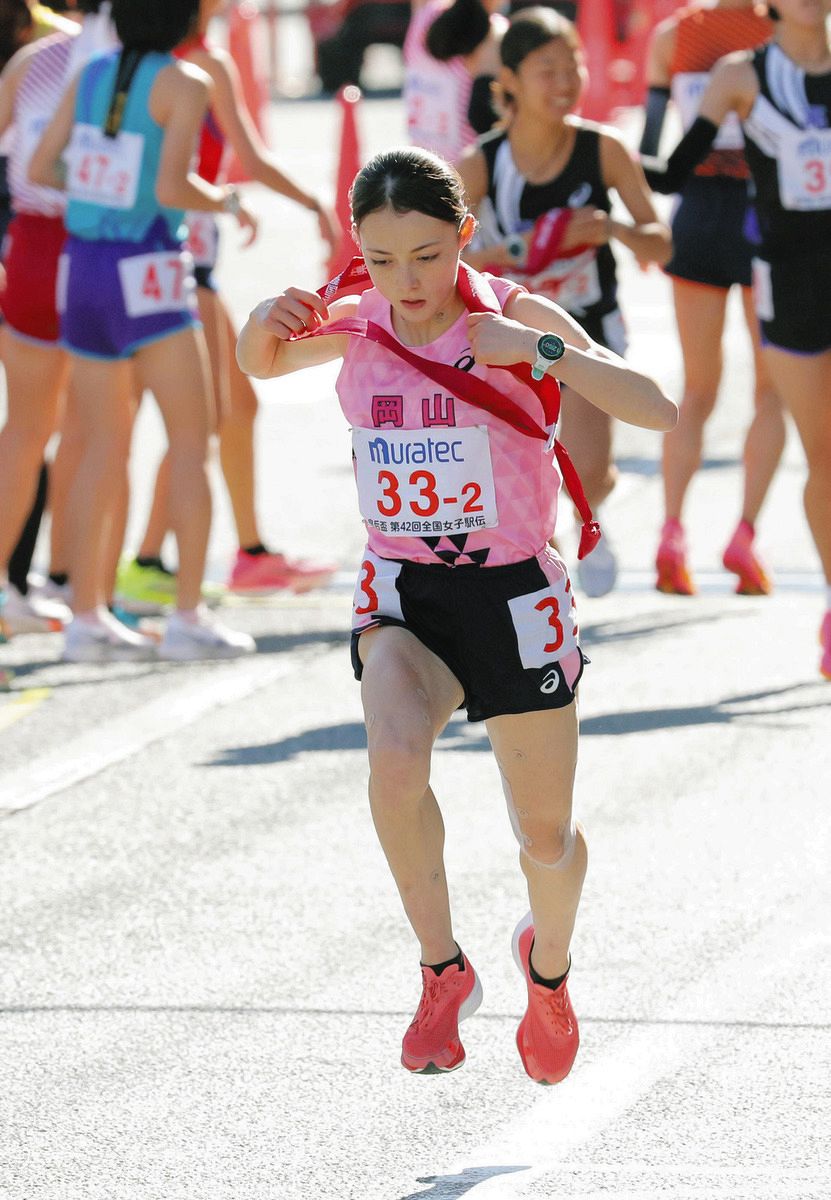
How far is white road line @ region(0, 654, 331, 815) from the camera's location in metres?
6.64

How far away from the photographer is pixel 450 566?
419 centimetres

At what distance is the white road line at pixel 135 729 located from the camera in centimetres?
664

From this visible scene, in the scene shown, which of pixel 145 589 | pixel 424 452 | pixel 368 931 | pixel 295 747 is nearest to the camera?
pixel 424 452

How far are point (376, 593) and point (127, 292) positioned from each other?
3659mm

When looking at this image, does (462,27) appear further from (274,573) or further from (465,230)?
(465,230)

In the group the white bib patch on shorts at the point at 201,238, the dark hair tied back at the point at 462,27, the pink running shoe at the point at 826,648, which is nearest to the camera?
the pink running shoe at the point at 826,648

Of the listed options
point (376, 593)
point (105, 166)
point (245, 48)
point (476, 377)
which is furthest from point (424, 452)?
point (245, 48)

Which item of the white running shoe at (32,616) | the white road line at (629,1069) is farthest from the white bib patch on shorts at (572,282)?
the white road line at (629,1069)

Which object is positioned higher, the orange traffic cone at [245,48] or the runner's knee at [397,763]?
the runner's knee at [397,763]

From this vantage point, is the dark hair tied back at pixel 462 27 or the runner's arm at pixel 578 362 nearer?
the runner's arm at pixel 578 362

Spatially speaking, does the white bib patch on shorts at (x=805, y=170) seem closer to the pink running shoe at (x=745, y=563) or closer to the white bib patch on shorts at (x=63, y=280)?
the pink running shoe at (x=745, y=563)

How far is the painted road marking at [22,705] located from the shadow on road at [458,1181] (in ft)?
11.7

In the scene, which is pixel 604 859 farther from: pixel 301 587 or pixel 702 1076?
pixel 301 587

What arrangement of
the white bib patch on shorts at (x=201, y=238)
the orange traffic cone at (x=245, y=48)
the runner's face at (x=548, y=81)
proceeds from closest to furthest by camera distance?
the runner's face at (x=548, y=81) < the white bib patch on shorts at (x=201, y=238) < the orange traffic cone at (x=245, y=48)
